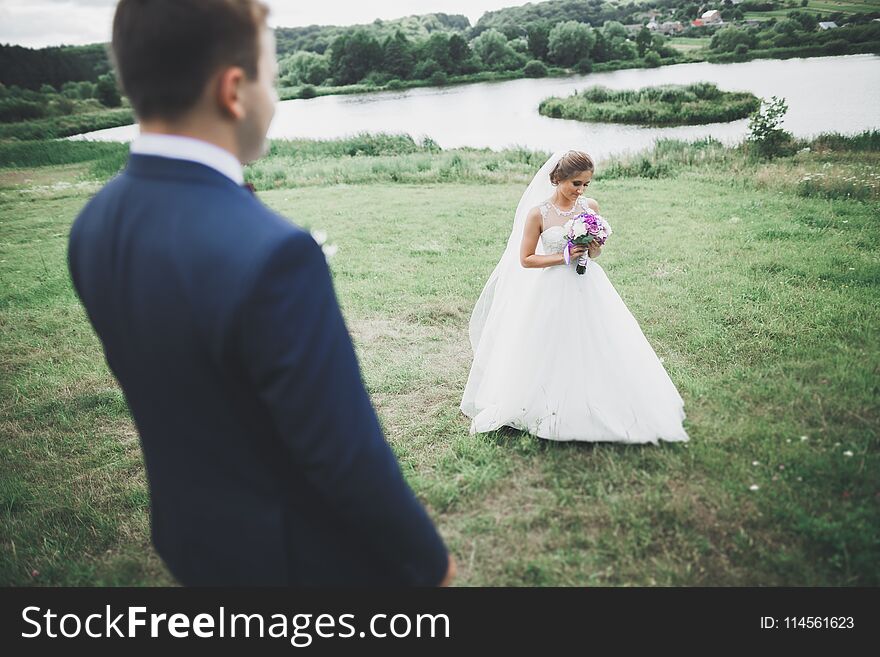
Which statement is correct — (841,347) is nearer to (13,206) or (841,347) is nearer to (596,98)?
(13,206)

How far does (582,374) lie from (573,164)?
1837 mm

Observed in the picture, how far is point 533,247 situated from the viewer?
4.80 meters

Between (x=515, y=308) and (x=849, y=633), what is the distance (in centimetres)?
328

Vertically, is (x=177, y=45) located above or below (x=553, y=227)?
above

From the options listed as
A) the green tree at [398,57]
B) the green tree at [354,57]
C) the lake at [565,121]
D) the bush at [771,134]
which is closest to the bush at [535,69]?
the lake at [565,121]

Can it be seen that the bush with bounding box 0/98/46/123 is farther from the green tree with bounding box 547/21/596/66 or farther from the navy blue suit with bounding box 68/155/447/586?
the green tree with bounding box 547/21/596/66

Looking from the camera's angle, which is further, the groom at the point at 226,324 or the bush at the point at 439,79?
the bush at the point at 439,79

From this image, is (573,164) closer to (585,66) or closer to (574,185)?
(574,185)

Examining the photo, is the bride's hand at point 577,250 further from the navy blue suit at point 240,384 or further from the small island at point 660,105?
the small island at point 660,105

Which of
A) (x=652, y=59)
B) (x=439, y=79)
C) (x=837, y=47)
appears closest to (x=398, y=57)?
(x=439, y=79)

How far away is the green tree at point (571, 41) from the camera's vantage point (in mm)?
73688

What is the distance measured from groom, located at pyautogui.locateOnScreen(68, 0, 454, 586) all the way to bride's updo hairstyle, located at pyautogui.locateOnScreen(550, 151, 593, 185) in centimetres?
364

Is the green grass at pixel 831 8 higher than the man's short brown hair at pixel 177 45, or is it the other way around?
the green grass at pixel 831 8

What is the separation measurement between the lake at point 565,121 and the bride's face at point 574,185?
17714 mm
